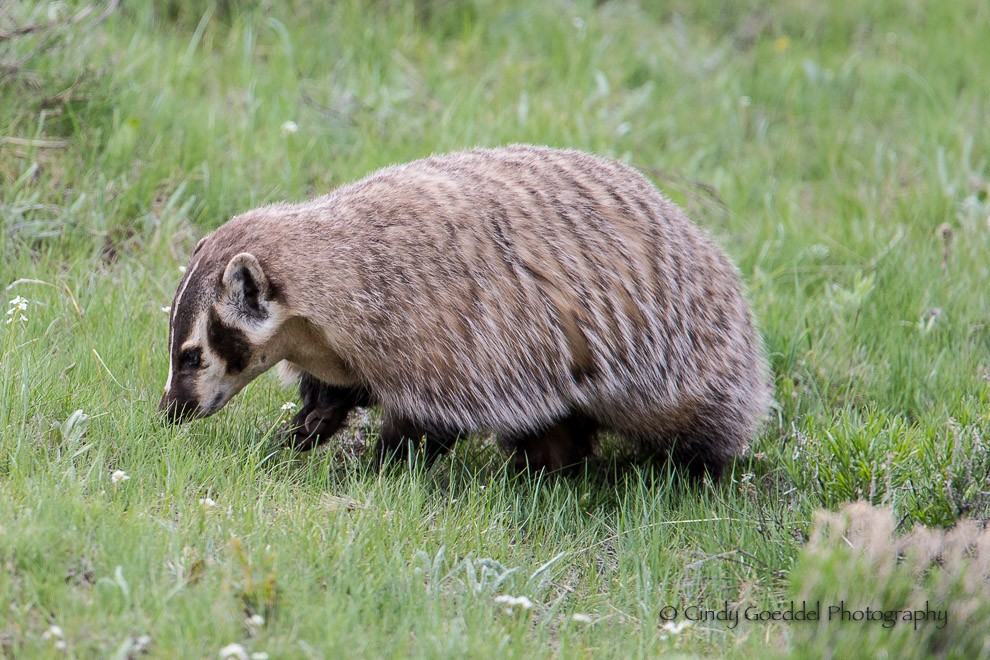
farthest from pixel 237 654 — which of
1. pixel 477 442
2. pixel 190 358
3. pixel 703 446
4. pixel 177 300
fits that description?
pixel 703 446

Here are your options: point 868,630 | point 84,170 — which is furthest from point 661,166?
point 868,630

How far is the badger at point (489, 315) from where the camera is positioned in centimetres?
392

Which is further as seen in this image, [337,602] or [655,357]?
[655,357]

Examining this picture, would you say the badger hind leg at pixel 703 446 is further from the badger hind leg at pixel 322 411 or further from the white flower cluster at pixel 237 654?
the white flower cluster at pixel 237 654

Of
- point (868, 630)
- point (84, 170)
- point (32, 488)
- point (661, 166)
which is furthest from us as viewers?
point (661, 166)

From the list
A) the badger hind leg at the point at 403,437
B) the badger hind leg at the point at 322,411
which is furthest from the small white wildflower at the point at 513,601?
the badger hind leg at the point at 322,411

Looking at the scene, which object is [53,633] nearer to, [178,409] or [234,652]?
[234,652]

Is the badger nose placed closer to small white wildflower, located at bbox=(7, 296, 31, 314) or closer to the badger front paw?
the badger front paw

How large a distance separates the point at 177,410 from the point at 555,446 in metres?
1.50

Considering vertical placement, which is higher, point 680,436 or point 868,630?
point 868,630

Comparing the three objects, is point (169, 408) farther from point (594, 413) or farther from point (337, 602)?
point (594, 413)

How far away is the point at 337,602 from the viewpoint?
307 cm

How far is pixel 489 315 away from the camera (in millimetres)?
4141

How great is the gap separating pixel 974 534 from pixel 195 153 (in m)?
3.84
